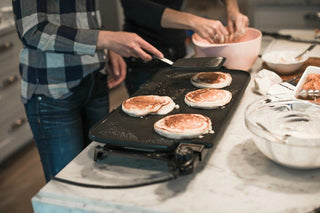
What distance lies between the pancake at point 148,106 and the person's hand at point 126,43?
0.47 ft

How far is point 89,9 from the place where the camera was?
4.85 feet

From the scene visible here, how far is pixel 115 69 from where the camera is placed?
168 cm

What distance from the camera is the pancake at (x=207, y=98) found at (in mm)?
1156

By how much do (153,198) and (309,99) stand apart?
23.5 inches

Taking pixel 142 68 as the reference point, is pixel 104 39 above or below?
above

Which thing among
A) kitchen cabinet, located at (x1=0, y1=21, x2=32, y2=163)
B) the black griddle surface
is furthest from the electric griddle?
kitchen cabinet, located at (x1=0, y1=21, x2=32, y2=163)

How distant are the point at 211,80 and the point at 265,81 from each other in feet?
0.64

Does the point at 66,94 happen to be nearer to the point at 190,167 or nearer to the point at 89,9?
the point at 89,9

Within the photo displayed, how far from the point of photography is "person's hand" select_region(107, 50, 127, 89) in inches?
65.8

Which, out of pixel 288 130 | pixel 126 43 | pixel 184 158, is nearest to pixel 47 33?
pixel 126 43

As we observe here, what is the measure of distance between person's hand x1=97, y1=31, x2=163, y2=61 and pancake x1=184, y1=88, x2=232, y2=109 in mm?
183

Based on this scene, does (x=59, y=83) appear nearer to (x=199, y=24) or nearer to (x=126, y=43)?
(x=126, y=43)

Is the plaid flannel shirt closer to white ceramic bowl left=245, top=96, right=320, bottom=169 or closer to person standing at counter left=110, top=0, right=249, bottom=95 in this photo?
person standing at counter left=110, top=0, right=249, bottom=95

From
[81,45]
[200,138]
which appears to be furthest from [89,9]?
[200,138]
